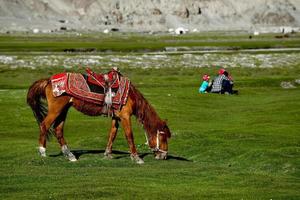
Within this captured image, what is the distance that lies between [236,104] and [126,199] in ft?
99.8

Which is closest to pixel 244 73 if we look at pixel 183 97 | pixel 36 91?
pixel 183 97

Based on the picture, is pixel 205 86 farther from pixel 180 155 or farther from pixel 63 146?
pixel 63 146

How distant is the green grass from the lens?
1731 centimetres

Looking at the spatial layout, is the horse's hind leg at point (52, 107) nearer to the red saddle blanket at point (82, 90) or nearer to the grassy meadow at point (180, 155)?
the red saddle blanket at point (82, 90)

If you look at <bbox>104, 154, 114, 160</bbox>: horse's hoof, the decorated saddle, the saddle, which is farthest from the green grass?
the saddle

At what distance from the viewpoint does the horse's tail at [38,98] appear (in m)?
23.8

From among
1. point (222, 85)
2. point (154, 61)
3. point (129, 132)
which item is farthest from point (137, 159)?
point (154, 61)

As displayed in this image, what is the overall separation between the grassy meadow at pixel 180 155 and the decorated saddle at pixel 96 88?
1904 millimetres

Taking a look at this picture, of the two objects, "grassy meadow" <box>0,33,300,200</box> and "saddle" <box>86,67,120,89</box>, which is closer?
"grassy meadow" <box>0,33,300,200</box>

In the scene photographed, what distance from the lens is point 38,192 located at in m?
16.8

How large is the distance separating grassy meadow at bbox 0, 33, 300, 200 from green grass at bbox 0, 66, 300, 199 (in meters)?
0.03

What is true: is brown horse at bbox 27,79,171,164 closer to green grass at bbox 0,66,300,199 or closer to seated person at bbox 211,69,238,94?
green grass at bbox 0,66,300,199

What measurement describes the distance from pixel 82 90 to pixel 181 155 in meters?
5.67

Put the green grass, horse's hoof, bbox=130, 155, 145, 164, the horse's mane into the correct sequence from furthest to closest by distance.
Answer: the horse's mane, horse's hoof, bbox=130, 155, 145, 164, the green grass
